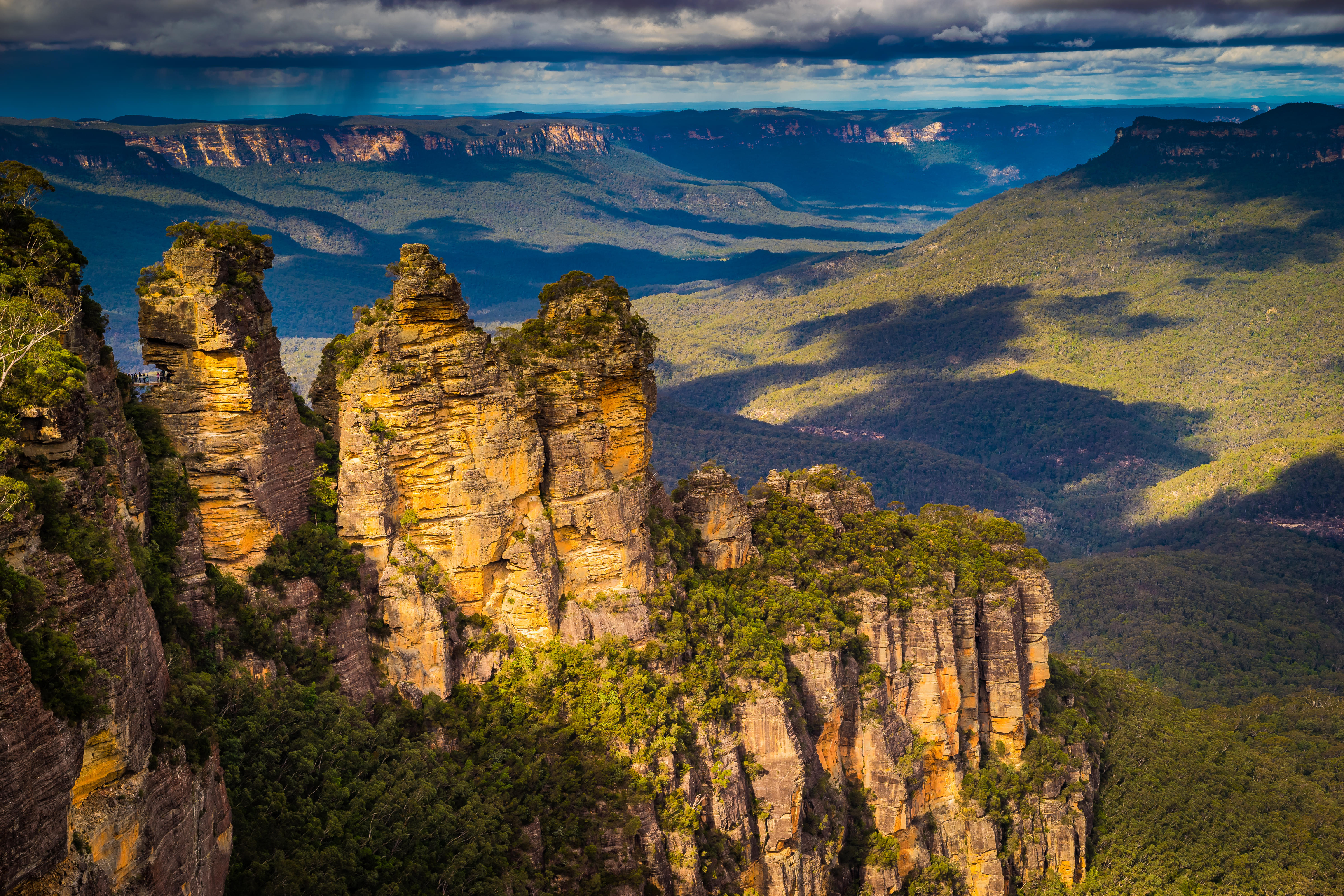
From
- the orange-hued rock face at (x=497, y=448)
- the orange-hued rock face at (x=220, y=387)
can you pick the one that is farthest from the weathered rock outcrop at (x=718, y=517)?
the orange-hued rock face at (x=220, y=387)

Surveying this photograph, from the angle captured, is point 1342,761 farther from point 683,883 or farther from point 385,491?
point 385,491

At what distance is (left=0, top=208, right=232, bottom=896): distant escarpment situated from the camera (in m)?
20.2

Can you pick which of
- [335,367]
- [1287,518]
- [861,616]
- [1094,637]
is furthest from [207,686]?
[1287,518]

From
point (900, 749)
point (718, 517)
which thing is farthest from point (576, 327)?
point (900, 749)

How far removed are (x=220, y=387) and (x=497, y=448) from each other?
34.4 ft

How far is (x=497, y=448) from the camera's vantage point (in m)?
41.9

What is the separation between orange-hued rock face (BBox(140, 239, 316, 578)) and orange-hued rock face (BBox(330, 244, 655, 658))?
3.68 metres

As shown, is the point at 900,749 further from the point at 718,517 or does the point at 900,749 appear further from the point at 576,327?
the point at 576,327

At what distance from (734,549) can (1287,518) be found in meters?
171

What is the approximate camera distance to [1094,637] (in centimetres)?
13050

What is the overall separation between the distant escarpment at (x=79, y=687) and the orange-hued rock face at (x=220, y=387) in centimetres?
619

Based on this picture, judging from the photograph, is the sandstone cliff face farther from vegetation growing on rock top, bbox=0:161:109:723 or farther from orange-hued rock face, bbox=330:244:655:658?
orange-hued rock face, bbox=330:244:655:658

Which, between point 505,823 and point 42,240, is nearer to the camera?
point 42,240

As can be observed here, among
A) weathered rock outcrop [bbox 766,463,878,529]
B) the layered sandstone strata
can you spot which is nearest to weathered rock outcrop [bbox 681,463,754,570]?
the layered sandstone strata
